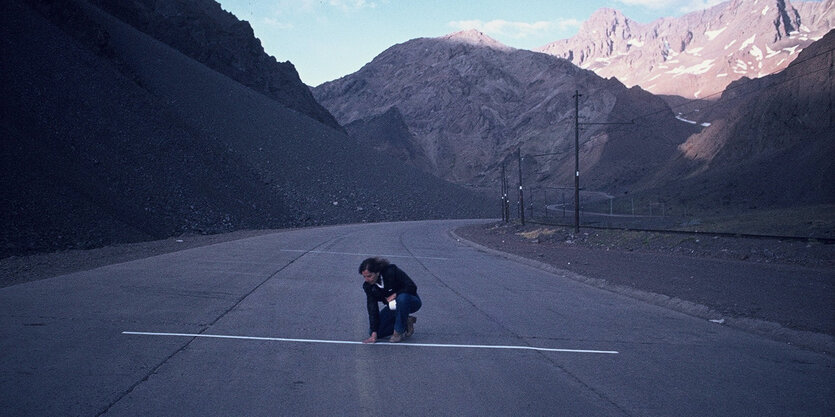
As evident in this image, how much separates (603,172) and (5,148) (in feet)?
390

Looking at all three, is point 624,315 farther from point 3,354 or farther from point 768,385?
point 3,354

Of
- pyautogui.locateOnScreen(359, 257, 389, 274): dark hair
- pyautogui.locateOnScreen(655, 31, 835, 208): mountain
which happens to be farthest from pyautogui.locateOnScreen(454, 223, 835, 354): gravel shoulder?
pyautogui.locateOnScreen(655, 31, 835, 208): mountain

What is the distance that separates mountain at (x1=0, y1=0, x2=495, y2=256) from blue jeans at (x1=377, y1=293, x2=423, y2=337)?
17787mm

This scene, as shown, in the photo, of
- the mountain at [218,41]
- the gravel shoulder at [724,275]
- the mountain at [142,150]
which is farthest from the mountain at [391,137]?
the gravel shoulder at [724,275]

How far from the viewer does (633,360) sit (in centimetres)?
842

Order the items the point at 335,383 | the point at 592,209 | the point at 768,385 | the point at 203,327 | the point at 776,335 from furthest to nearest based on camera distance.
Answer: the point at 592,209 → the point at 776,335 → the point at 203,327 → the point at 768,385 → the point at 335,383

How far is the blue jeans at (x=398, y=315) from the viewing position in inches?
346

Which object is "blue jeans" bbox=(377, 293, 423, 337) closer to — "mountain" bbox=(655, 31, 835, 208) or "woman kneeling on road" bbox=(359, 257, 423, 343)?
"woman kneeling on road" bbox=(359, 257, 423, 343)

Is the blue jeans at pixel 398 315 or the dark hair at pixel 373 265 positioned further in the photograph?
the blue jeans at pixel 398 315

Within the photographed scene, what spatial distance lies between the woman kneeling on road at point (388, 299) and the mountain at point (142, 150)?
700 inches

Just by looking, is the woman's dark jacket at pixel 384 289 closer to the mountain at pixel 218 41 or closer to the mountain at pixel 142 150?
the mountain at pixel 142 150

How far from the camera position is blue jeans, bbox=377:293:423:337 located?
8797mm

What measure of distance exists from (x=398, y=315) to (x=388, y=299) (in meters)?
0.26

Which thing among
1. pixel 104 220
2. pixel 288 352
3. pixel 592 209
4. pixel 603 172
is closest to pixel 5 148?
pixel 104 220
